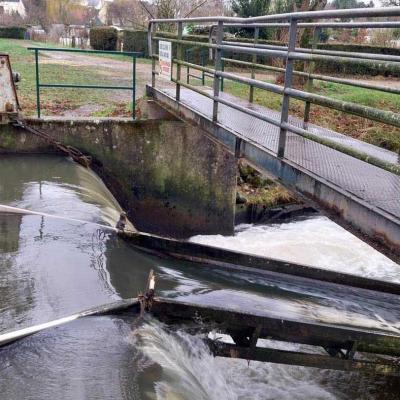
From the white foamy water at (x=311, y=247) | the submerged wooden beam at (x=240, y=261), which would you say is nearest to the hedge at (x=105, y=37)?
the white foamy water at (x=311, y=247)

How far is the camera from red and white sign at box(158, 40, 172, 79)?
335 inches

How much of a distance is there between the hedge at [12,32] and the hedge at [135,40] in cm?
1491

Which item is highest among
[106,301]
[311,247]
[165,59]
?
[165,59]

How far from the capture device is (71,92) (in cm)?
1425

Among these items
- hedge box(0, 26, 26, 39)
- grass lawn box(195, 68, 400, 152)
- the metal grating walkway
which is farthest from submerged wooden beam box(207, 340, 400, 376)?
hedge box(0, 26, 26, 39)

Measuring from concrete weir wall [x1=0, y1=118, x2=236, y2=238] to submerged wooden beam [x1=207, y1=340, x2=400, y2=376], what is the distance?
5.34 m

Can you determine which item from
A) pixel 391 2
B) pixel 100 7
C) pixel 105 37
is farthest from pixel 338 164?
pixel 100 7

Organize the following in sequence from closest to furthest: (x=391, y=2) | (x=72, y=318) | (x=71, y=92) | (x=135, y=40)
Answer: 1. (x=72, y=318)
2. (x=71, y=92)
3. (x=135, y=40)
4. (x=391, y=2)

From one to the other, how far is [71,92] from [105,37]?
12.6m

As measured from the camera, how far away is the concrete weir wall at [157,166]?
28.9 ft

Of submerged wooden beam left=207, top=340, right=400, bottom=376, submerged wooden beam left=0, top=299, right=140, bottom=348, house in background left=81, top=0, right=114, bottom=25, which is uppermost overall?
house in background left=81, top=0, right=114, bottom=25

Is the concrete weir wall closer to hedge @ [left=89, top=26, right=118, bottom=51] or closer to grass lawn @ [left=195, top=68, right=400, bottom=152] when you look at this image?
grass lawn @ [left=195, top=68, right=400, bottom=152]

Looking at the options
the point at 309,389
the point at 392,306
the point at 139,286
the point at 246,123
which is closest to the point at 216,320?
the point at 139,286

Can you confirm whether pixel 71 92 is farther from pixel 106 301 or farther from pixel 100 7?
pixel 100 7
